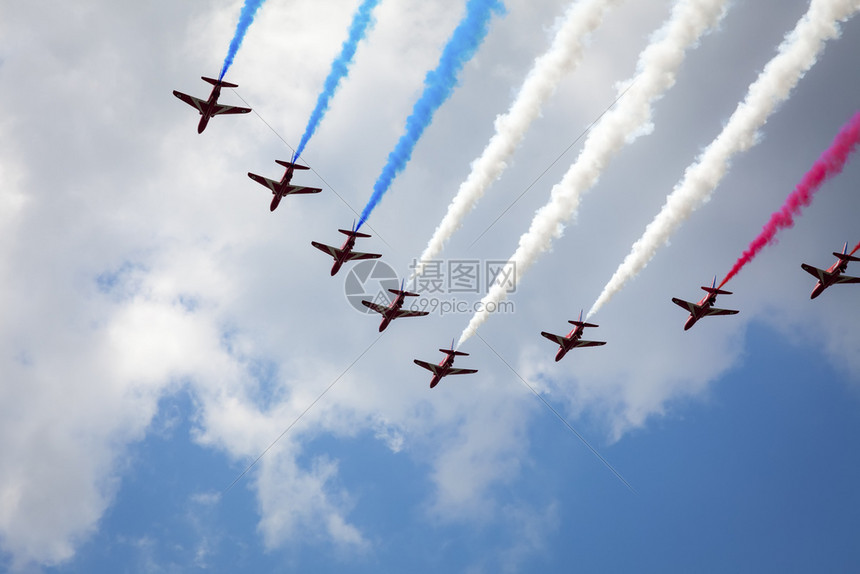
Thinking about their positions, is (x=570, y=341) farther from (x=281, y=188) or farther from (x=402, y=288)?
(x=281, y=188)

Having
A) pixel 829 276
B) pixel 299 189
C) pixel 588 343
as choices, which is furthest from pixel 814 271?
pixel 299 189

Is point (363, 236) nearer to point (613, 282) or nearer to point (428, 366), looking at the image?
point (428, 366)

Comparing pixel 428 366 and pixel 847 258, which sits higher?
pixel 847 258

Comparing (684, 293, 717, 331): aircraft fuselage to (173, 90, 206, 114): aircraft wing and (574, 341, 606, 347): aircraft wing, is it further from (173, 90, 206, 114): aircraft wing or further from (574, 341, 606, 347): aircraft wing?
(173, 90, 206, 114): aircraft wing

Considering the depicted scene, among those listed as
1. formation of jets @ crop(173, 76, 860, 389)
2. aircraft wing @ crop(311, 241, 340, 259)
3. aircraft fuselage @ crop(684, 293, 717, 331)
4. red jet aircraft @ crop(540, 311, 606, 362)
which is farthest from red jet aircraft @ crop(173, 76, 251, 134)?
aircraft fuselage @ crop(684, 293, 717, 331)

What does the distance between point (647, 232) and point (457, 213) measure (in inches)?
330

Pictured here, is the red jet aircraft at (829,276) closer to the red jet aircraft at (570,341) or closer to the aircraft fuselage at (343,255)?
the red jet aircraft at (570,341)

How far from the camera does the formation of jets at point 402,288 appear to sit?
38.4 m

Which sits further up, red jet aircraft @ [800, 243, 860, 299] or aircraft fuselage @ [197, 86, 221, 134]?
red jet aircraft @ [800, 243, 860, 299]

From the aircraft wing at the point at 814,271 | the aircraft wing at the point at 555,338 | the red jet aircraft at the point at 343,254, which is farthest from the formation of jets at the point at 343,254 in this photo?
the aircraft wing at the point at 814,271

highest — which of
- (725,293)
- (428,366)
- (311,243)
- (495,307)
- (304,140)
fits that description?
(725,293)

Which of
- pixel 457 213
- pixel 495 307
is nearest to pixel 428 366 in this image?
pixel 495 307

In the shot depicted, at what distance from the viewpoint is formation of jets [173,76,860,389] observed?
38.4 metres

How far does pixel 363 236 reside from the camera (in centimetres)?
4056
